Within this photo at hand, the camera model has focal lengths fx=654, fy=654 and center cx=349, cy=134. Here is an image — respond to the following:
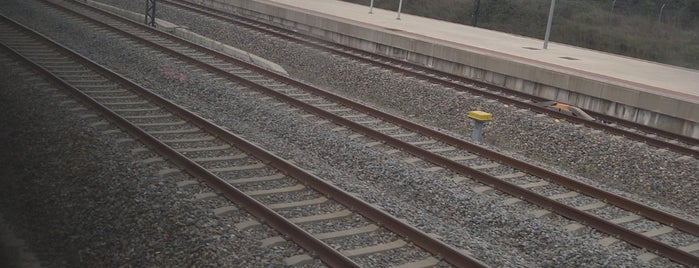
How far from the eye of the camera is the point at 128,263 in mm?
5945

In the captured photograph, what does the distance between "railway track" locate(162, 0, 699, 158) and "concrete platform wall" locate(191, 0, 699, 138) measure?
1.91 feet

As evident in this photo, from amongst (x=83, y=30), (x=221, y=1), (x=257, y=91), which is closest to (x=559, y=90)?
(x=257, y=91)

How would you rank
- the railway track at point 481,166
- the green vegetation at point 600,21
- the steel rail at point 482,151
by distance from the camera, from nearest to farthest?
1. the railway track at point 481,166
2. the steel rail at point 482,151
3. the green vegetation at point 600,21

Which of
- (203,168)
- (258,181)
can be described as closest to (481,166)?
(258,181)

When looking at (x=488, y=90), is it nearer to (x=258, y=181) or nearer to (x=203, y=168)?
(x=258, y=181)

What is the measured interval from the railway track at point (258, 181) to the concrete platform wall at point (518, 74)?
8064mm

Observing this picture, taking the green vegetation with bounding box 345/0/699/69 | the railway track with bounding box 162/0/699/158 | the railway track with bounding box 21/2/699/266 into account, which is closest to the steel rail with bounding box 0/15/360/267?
the railway track with bounding box 21/2/699/266

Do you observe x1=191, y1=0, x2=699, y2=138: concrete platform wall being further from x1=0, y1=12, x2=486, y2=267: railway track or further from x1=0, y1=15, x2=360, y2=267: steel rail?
x1=0, y1=15, x2=360, y2=267: steel rail

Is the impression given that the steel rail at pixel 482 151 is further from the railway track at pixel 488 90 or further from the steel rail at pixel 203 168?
the railway track at pixel 488 90

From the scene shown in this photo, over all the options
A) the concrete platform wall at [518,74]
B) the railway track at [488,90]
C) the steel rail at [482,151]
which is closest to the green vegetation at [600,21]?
the concrete platform wall at [518,74]

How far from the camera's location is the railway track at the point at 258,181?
21.5 feet

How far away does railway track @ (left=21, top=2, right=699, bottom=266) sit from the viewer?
793 cm

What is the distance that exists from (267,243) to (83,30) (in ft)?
42.7

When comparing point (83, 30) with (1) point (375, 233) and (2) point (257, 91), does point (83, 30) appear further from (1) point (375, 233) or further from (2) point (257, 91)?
(1) point (375, 233)
